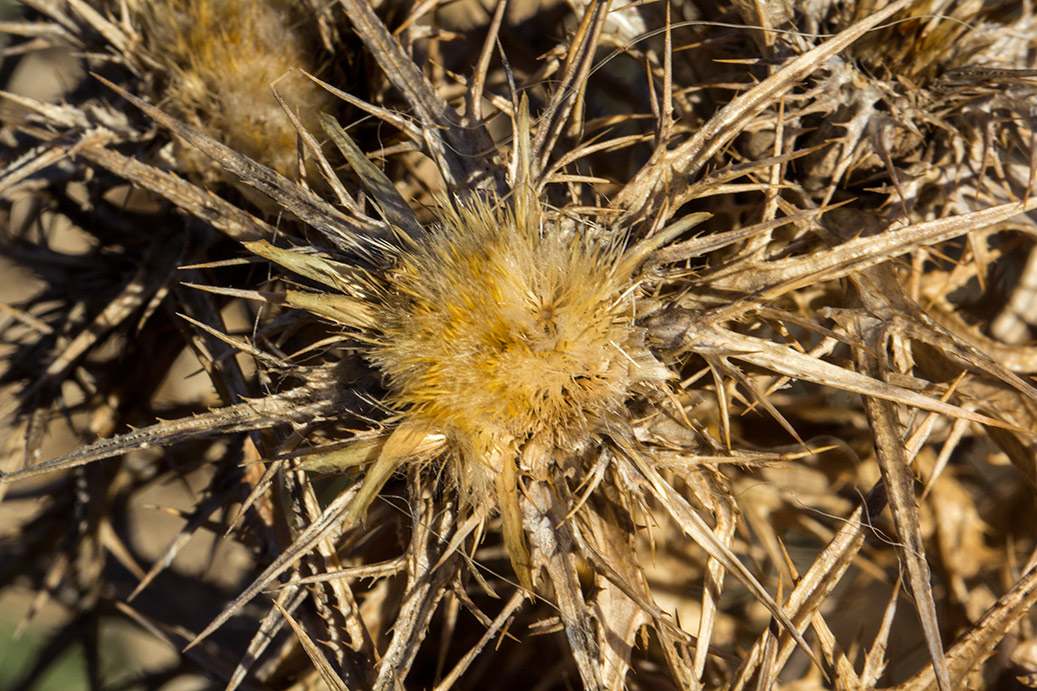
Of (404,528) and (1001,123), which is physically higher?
(1001,123)

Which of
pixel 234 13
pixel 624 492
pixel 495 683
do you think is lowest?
pixel 495 683

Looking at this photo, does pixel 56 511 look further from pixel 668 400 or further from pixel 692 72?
pixel 692 72

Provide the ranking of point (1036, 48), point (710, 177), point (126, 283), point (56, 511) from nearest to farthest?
point (710, 177) → point (1036, 48) → point (126, 283) → point (56, 511)

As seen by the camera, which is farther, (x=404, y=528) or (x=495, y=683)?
(x=495, y=683)

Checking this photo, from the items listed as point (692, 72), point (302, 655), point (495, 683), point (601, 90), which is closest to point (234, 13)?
point (601, 90)

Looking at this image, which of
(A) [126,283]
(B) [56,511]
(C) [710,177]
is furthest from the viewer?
(B) [56,511]

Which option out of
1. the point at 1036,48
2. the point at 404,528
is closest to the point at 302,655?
the point at 404,528
